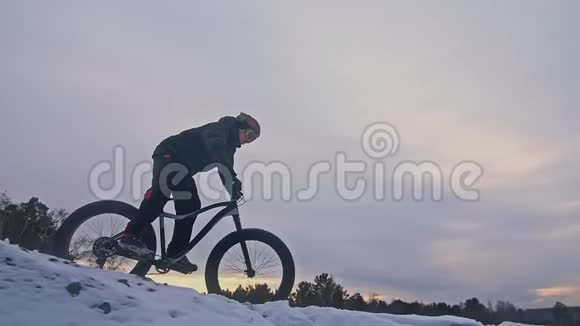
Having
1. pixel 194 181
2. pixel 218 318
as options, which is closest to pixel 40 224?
pixel 194 181

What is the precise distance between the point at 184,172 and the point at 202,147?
454 mm

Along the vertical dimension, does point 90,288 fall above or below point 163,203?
below

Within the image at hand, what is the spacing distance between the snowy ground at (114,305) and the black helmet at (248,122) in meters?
2.51

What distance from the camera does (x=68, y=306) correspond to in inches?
173

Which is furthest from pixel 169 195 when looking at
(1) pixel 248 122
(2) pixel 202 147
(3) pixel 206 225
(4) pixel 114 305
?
(4) pixel 114 305

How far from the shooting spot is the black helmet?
696 centimetres

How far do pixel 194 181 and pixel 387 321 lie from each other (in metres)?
3.14

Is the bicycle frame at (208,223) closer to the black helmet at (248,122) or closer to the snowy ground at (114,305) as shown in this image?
the snowy ground at (114,305)

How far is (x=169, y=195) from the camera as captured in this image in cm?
642

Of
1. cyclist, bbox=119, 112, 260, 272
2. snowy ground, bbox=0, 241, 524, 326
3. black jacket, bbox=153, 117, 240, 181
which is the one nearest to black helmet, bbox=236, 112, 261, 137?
cyclist, bbox=119, 112, 260, 272

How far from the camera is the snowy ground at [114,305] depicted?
14.0 ft

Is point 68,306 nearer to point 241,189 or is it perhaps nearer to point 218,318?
point 218,318

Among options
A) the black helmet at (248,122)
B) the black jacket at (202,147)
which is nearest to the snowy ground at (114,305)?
the black jacket at (202,147)

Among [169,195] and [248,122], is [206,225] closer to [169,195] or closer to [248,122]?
[169,195]
